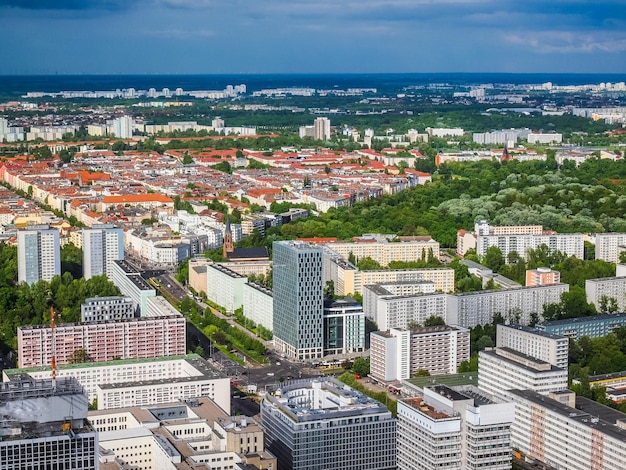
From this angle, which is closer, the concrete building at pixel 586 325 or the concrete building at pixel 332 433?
the concrete building at pixel 332 433

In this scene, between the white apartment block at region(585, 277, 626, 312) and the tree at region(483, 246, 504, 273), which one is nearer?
the white apartment block at region(585, 277, 626, 312)

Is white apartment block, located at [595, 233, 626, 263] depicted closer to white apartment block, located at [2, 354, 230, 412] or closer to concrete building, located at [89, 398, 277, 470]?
white apartment block, located at [2, 354, 230, 412]

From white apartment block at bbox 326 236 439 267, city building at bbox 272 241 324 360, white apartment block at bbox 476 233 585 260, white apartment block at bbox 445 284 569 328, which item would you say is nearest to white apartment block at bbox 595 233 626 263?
white apartment block at bbox 476 233 585 260

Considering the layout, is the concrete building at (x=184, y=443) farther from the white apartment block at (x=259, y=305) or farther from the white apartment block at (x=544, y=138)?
the white apartment block at (x=544, y=138)

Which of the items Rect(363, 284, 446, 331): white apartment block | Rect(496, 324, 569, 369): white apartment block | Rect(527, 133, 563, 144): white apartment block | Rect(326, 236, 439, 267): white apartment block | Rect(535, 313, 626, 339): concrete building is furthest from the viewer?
Rect(527, 133, 563, 144): white apartment block

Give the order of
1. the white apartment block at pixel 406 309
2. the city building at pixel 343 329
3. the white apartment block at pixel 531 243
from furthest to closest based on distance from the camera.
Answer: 1. the white apartment block at pixel 531 243
2. the white apartment block at pixel 406 309
3. the city building at pixel 343 329

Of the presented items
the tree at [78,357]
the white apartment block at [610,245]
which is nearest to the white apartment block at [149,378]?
the tree at [78,357]

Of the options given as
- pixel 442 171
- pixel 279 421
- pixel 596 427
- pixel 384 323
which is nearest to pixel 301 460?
pixel 279 421
